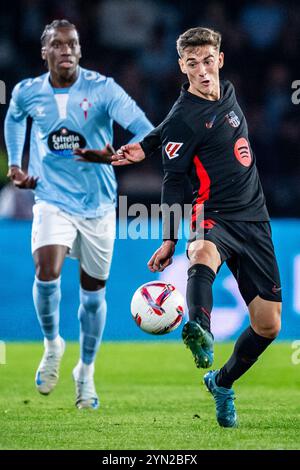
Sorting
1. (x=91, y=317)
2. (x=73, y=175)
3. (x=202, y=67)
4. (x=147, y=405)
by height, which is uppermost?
(x=202, y=67)

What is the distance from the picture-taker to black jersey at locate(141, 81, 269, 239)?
620 centimetres

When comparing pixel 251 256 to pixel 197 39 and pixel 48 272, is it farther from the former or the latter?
pixel 48 272

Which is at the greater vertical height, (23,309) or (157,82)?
(157,82)

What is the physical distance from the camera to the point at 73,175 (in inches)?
320

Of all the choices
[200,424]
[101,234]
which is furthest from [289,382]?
[200,424]

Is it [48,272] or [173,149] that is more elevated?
[173,149]

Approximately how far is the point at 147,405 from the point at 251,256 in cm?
188

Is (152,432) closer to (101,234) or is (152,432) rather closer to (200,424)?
(200,424)

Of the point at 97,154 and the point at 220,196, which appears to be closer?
the point at 220,196

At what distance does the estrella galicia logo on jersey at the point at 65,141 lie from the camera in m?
8.05

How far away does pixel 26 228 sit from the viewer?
39.7 feet

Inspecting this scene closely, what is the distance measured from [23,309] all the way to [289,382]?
368 centimetres

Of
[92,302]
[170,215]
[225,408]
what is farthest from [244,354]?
[92,302]

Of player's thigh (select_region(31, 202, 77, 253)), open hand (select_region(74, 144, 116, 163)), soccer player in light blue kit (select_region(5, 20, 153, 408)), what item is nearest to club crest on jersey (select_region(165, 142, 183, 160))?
open hand (select_region(74, 144, 116, 163))
